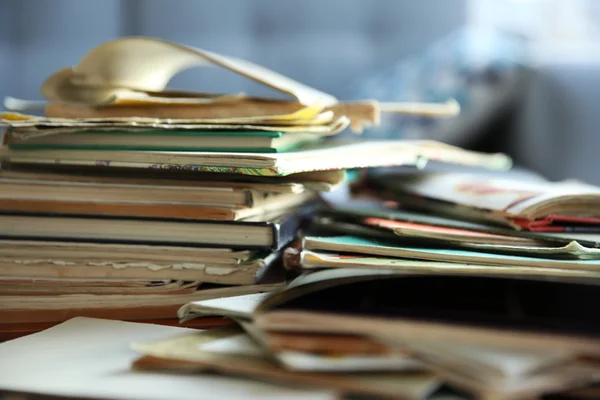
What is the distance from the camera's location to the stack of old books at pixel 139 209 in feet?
1.85

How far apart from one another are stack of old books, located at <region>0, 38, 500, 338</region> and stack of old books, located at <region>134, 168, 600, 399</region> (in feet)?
0.22

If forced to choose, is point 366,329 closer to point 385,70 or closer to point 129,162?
point 129,162

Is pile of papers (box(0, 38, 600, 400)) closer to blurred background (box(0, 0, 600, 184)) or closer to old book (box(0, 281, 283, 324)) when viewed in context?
old book (box(0, 281, 283, 324))

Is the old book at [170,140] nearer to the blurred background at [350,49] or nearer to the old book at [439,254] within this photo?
the old book at [439,254]

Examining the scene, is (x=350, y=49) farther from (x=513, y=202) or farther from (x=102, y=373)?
(x=102, y=373)

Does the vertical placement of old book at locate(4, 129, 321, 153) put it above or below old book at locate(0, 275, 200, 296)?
above

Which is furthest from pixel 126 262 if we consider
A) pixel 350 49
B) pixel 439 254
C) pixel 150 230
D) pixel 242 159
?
pixel 350 49

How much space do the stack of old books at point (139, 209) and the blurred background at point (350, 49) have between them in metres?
0.89

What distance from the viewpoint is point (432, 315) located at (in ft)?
1.36

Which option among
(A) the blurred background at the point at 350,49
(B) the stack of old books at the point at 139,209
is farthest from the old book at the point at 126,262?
(A) the blurred background at the point at 350,49

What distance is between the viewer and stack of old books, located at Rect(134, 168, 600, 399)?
15.5 inches

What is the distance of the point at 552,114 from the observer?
124 centimetres

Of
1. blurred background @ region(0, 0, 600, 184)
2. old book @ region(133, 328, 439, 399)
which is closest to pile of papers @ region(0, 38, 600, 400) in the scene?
old book @ region(133, 328, 439, 399)

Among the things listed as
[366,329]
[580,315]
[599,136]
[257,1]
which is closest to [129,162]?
[366,329]
